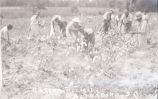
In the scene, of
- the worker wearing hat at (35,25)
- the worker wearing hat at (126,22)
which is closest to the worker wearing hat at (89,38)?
the worker wearing hat at (126,22)

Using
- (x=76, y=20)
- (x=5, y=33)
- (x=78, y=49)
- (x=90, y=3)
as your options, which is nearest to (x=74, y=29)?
(x=76, y=20)

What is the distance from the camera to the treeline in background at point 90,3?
255cm

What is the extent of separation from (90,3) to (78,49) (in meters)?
0.48

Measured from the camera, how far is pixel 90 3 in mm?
2678

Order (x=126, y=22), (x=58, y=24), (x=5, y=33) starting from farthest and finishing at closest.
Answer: (x=126, y=22), (x=58, y=24), (x=5, y=33)

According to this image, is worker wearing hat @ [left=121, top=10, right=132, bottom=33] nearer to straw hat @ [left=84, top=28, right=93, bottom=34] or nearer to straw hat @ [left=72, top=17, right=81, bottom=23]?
straw hat @ [left=84, top=28, right=93, bottom=34]

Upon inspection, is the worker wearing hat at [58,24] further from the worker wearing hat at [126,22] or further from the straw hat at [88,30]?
the worker wearing hat at [126,22]

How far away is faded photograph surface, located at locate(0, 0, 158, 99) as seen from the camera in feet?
8.30

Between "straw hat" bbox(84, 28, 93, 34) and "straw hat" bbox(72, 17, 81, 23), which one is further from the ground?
"straw hat" bbox(72, 17, 81, 23)

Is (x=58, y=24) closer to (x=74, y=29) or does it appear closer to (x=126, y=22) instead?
(x=74, y=29)

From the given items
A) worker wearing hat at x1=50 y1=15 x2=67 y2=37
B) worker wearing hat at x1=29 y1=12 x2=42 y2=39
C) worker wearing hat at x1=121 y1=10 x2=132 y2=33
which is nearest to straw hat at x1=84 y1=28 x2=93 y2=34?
worker wearing hat at x1=50 y1=15 x2=67 y2=37

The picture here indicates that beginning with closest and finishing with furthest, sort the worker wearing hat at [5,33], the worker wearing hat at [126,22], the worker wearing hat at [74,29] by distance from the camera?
the worker wearing hat at [5,33] < the worker wearing hat at [74,29] < the worker wearing hat at [126,22]

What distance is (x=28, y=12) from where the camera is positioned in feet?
8.38

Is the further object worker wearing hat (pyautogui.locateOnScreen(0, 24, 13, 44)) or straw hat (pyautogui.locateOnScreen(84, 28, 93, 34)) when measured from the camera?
straw hat (pyautogui.locateOnScreen(84, 28, 93, 34))
